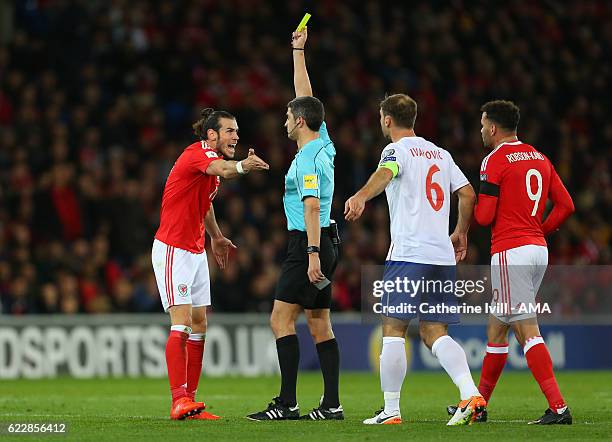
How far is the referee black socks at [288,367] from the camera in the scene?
9.41 metres

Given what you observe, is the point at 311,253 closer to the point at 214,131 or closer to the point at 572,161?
the point at 214,131

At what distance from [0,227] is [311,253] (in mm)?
9721

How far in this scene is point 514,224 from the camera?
945cm

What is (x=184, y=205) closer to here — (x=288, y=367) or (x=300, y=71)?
(x=300, y=71)

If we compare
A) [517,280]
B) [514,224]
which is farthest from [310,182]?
[517,280]

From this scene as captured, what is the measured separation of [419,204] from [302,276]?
1040 millimetres

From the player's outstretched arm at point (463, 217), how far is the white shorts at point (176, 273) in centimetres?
202

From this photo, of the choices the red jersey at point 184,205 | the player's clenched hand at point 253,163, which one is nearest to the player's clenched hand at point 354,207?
the player's clenched hand at point 253,163

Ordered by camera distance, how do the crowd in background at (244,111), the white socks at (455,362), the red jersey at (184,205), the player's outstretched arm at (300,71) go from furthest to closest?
1. the crowd in background at (244,111)
2. the player's outstretched arm at (300,71)
3. the red jersey at (184,205)
4. the white socks at (455,362)

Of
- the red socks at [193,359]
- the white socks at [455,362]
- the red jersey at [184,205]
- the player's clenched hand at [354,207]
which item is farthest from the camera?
the red socks at [193,359]

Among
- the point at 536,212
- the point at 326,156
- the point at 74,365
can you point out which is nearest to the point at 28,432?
the point at 326,156

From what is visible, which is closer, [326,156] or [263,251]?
[326,156]

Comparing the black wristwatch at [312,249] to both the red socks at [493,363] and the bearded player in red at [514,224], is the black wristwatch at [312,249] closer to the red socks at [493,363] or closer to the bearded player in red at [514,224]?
the bearded player in red at [514,224]

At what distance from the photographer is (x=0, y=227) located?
17828 mm
